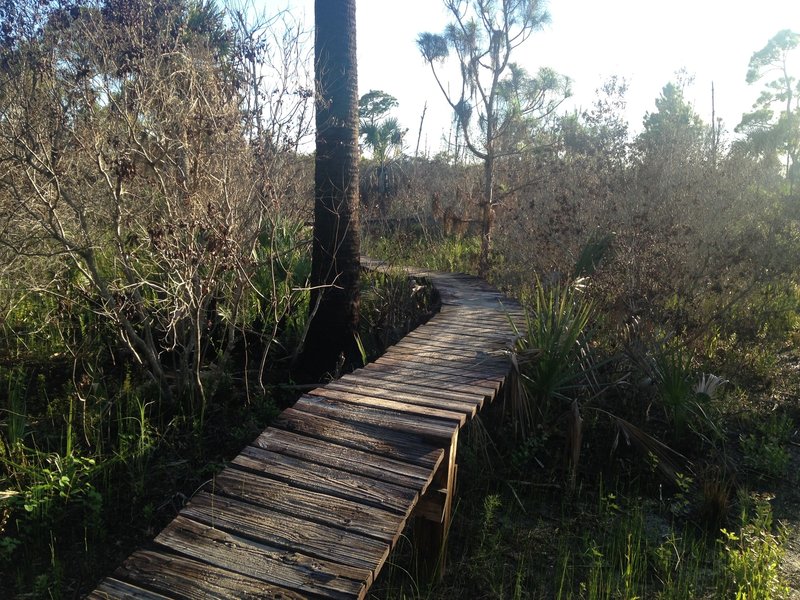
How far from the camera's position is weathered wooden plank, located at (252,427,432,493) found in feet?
9.39

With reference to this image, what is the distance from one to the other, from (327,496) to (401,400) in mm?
1003

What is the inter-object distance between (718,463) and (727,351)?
238 cm

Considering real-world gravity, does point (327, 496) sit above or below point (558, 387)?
below

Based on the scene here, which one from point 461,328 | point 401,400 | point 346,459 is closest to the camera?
point 346,459

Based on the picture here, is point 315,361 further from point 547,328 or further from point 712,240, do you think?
point 712,240

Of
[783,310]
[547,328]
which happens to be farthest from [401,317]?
[783,310]

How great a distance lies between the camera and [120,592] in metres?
2.12

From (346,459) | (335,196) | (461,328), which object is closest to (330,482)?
(346,459)

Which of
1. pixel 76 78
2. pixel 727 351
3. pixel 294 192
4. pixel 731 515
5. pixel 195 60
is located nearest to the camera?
pixel 76 78

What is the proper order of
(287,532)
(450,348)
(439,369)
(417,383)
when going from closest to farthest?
(287,532)
(417,383)
(439,369)
(450,348)

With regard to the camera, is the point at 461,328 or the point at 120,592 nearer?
the point at 120,592

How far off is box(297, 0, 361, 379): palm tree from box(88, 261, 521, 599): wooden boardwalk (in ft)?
4.72

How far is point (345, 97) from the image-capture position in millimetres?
5414

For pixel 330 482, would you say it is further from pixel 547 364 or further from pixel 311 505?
pixel 547 364
